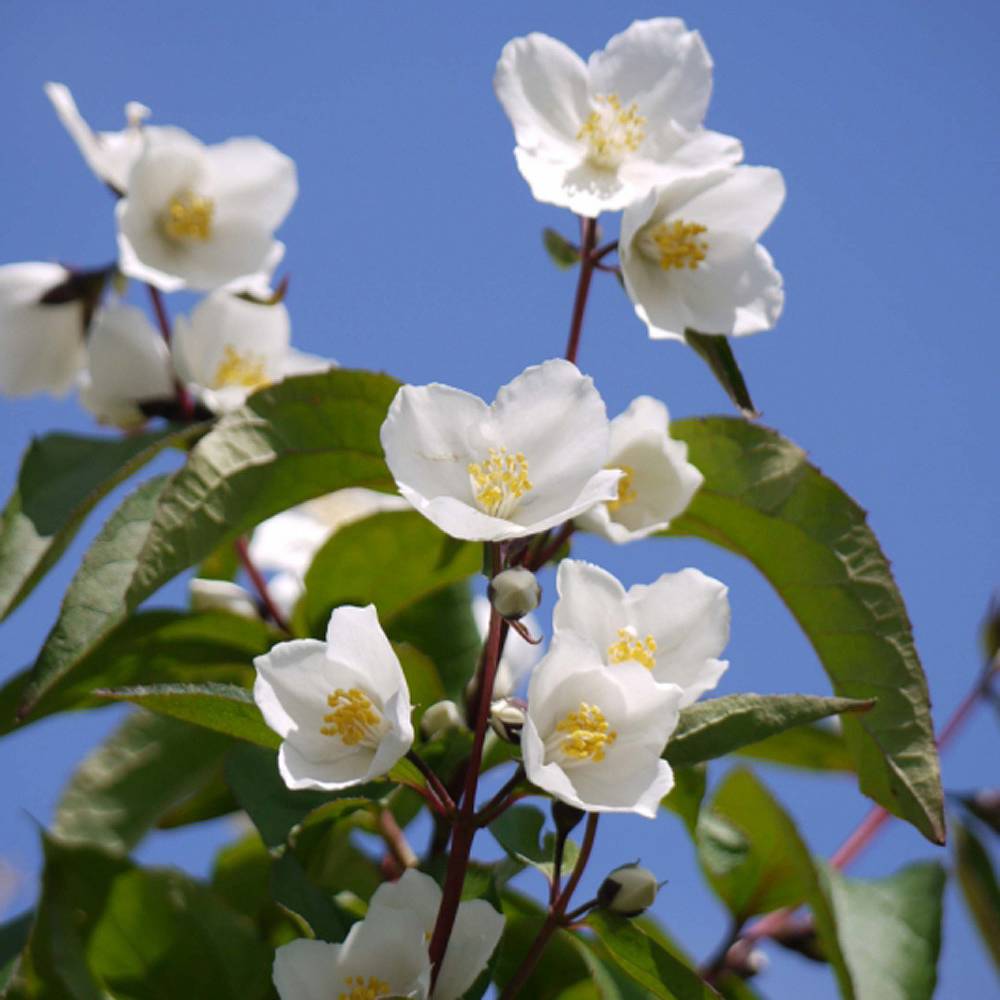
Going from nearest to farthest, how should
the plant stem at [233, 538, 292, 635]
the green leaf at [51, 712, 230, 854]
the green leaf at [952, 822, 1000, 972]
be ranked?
the green leaf at [51, 712, 230, 854]
the plant stem at [233, 538, 292, 635]
the green leaf at [952, 822, 1000, 972]

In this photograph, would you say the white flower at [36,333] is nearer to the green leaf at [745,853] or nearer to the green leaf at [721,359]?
the green leaf at [721,359]

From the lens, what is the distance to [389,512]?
1.26 meters

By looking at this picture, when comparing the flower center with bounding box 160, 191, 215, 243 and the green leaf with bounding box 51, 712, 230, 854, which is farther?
the flower center with bounding box 160, 191, 215, 243

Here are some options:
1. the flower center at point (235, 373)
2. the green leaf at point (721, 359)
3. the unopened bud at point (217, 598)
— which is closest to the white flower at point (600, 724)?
the green leaf at point (721, 359)

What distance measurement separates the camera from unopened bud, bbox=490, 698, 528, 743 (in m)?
0.80

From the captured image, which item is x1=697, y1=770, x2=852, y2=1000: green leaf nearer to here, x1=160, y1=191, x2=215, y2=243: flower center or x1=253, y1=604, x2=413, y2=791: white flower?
x1=253, y1=604, x2=413, y2=791: white flower

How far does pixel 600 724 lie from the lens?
0.77 meters

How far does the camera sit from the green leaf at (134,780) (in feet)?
3.98

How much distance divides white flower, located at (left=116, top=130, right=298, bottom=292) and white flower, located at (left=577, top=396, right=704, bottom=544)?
52cm

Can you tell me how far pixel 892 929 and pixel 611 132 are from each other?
72 cm

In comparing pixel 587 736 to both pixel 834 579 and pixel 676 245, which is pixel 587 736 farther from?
pixel 676 245

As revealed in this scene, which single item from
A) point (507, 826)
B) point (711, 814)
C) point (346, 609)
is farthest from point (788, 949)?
point (346, 609)

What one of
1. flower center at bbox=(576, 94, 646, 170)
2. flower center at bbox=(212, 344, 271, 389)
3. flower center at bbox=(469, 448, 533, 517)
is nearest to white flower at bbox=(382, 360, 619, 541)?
flower center at bbox=(469, 448, 533, 517)

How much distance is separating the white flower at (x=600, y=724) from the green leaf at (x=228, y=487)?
0.36m
